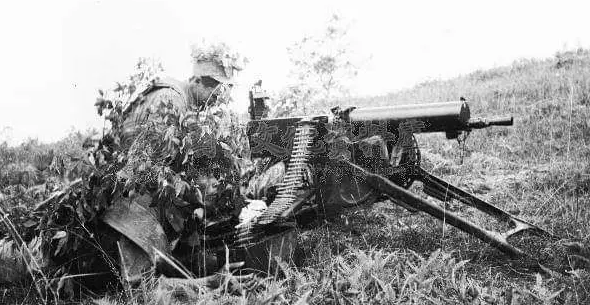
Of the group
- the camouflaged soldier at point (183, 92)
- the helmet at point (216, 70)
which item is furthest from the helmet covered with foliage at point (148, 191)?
the helmet at point (216, 70)

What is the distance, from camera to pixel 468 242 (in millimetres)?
3979

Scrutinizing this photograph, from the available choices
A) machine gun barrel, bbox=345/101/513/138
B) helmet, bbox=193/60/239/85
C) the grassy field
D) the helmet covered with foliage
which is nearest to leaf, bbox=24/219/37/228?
the helmet covered with foliage

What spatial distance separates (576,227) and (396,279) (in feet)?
6.13

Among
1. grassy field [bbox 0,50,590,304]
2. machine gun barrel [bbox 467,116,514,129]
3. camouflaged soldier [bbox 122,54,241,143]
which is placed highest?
camouflaged soldier [bbox 122,54,241,143]

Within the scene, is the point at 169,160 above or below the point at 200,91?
below

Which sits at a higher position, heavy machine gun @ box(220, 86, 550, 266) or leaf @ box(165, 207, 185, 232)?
heavy machine gun @ box(220, 86, 550, 266)

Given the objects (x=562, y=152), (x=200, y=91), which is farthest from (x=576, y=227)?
(x=200, y=91)

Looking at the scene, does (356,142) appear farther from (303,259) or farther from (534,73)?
(534,73)

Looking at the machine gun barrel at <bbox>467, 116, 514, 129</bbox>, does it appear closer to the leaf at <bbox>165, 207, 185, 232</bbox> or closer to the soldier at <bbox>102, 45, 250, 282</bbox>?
the soldier at <bbox>102, 45, 250, 282</bbox>

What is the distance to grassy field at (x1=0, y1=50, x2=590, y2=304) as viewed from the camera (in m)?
2.95

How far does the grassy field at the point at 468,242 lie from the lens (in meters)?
2.95

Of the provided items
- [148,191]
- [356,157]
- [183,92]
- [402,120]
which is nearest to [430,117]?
[402,120]

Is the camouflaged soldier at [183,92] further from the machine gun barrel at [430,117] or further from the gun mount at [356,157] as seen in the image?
the machine gun barrel at [430,117]

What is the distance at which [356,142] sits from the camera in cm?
390
